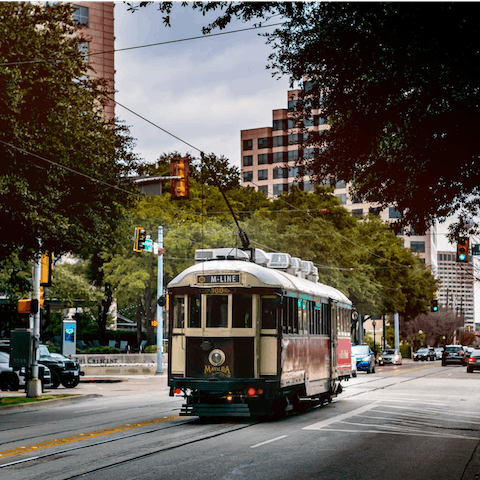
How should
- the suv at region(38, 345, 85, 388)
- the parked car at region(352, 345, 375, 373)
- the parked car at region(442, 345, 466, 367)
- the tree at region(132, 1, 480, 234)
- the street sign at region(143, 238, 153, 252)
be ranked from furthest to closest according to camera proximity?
the parked car at region(442, 345, 466, 367), the parked car at region(352, 345, 375, 373), the street sign at region(143, 238, 153, 252), the suv at region(38, 345, 85, 388), the tree at region(132, 1, 480, 234)

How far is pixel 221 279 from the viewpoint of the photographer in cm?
1652

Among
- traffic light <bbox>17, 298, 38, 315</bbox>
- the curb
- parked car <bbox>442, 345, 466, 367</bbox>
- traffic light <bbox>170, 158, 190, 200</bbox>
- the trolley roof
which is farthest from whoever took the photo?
parked car <bbox>442, 345, 466, 367</bbox>

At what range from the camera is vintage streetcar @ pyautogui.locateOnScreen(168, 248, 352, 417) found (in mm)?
15914

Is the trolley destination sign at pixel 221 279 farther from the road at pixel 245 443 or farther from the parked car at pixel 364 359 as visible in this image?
Answer: the parked car at pixel 364 359

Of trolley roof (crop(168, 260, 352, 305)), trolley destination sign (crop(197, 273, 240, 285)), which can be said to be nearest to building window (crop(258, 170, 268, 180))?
Answer: trolley roof (crop(168, 260, 352, 305))

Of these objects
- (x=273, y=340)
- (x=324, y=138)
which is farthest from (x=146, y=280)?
(x=324, y=138)

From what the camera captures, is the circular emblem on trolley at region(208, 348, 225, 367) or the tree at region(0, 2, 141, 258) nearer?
the circular emblem on trolley at region(208, 348, 225, 367)

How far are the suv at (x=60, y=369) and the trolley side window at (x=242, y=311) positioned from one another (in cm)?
1633

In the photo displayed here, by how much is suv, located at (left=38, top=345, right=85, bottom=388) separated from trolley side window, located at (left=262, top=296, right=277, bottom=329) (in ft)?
54.3

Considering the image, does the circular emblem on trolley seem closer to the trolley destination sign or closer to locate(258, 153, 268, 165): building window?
the trolley destination sign

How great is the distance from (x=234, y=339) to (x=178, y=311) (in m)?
1.45

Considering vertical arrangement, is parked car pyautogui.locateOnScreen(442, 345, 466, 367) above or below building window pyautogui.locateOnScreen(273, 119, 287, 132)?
below

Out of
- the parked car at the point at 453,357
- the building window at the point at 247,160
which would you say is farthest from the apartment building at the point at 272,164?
the parked car at the point at 453,357

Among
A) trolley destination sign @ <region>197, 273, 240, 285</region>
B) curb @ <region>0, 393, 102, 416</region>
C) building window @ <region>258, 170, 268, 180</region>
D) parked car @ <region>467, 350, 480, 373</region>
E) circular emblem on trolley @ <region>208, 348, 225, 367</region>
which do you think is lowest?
parked car @ <region>467, 350, 480, 373</region>
